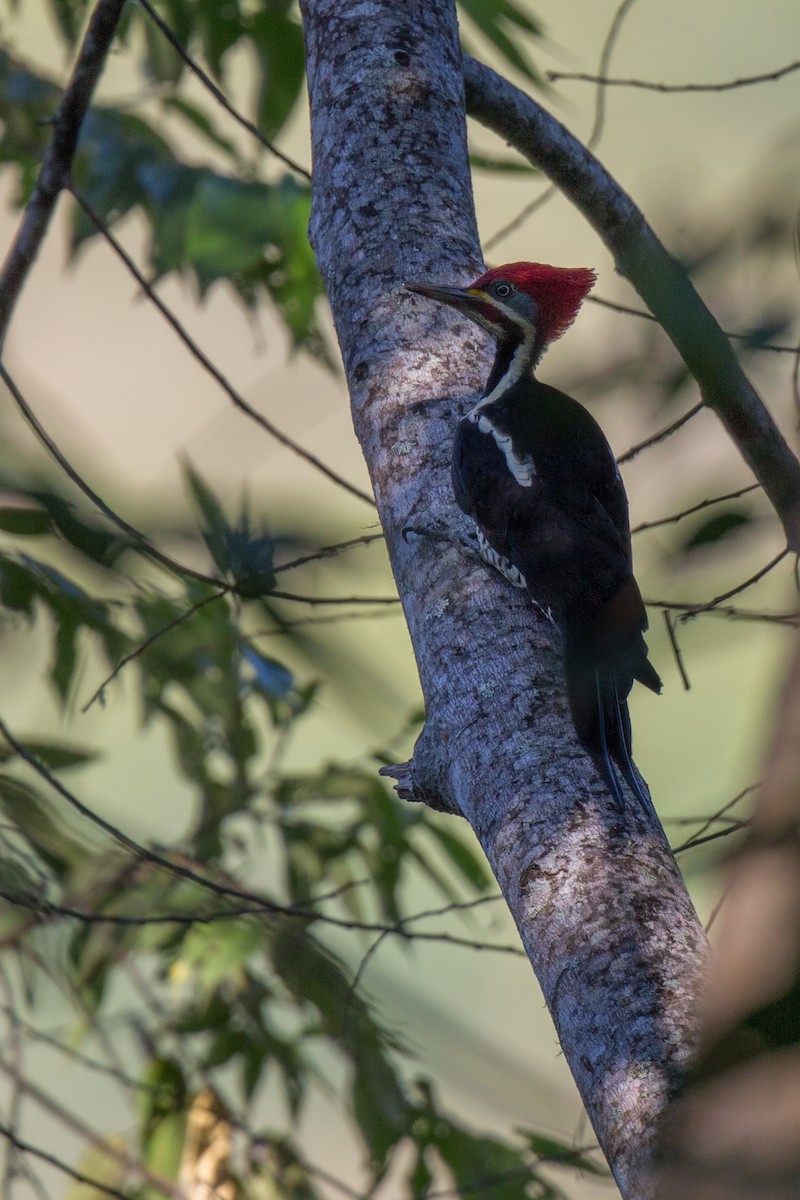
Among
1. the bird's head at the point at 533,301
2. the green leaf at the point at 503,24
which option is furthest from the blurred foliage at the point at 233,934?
the green leaf at the point at 503,24

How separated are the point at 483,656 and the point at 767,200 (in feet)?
3.60

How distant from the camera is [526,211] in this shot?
7.68 ft

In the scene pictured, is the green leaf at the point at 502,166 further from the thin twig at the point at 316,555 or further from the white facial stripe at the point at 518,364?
the thin twig at the point at 316,555

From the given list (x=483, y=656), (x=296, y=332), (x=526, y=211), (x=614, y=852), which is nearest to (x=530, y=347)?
(x=526, y=211)

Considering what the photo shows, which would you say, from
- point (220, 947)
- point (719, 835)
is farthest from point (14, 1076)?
point (719, 835)

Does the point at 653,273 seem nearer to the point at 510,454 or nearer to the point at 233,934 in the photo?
the point at 510,454

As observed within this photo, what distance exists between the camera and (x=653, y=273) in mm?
590

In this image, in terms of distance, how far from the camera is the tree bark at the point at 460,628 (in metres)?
1.13

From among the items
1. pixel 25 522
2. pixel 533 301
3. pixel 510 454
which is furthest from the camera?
pixel 533 301

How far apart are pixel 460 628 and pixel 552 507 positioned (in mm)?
723

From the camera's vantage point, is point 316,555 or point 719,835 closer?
point 316,555

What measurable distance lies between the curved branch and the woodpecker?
229mm

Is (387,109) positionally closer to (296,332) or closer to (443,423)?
(443,423)

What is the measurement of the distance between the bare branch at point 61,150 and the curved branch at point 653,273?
0.67 metres
